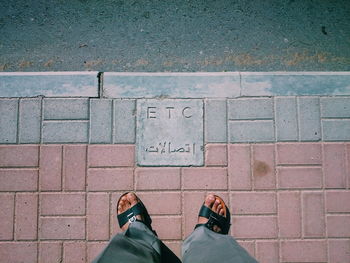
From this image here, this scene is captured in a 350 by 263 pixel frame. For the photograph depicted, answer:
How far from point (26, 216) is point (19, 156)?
0.56 metres

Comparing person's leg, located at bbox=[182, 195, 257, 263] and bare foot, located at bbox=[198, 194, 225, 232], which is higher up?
bare foot, located at bbox=[198, 194, 225, 232]

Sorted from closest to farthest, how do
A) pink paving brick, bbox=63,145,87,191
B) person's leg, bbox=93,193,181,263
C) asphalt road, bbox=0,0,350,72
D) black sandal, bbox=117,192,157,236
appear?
person's leg, bbox=93,193,181,263 < black sandal, bbox=117,192,157,236 < pink paving brick, bbox=63,145,87,191 < asphalt road, bbox=0,0,350,72

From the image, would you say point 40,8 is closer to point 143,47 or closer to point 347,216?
point 143,47

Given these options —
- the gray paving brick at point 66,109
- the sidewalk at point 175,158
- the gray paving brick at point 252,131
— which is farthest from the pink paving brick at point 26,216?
the gray paving brick at point 252,131

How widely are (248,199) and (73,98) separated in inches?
75.4

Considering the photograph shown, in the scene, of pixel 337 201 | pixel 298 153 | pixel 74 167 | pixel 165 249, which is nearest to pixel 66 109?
pixel 74 167

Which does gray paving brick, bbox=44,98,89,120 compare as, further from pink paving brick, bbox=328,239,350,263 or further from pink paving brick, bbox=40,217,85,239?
pink paving brick, bbox=328,239,350,263

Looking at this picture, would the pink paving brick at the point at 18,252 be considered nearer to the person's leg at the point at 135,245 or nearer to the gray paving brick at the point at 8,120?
the person's leg at the point at 135,245

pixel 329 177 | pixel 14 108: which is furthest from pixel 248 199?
pixel 14 108

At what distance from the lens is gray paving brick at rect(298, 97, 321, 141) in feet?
9.31

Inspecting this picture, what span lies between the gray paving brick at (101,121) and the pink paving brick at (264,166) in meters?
1.40

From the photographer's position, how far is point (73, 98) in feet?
9.36

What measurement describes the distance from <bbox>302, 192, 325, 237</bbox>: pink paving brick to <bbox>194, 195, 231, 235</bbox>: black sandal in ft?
2.34

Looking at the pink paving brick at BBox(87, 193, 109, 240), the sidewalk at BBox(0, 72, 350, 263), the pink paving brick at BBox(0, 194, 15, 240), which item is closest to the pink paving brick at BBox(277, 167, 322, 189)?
the sidewalk at BBox(0, 72, 350, 263)
